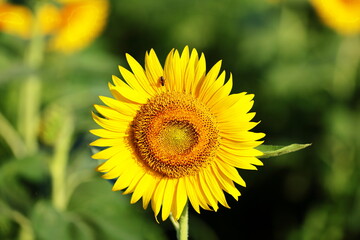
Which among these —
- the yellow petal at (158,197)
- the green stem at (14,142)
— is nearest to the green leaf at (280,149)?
the yellow petal at (158,197)

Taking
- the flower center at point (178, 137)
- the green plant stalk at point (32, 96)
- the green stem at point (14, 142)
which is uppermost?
the flower center at point (178, 137)

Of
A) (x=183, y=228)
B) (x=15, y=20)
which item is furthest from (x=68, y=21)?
(x=183, y=228)

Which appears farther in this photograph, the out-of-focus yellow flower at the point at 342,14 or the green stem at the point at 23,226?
the out-of-focus yellow flower at the point at 342,14

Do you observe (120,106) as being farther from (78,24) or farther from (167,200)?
(78,24)

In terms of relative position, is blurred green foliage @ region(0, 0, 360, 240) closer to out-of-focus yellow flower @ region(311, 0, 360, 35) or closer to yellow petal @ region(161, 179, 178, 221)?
out-of-focus yellow flower @ region(311, 0, 360, 35)

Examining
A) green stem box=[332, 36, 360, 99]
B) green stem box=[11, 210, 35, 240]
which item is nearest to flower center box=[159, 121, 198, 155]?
green stem box=[11, 210, 35, 240]

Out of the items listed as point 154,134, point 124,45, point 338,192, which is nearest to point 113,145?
point 154,134

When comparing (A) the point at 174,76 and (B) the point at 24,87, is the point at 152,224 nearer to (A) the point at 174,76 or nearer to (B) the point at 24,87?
(B) the point at 24,87

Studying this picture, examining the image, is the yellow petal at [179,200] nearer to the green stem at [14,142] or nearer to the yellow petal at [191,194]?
the yellow petal at [191,194]
